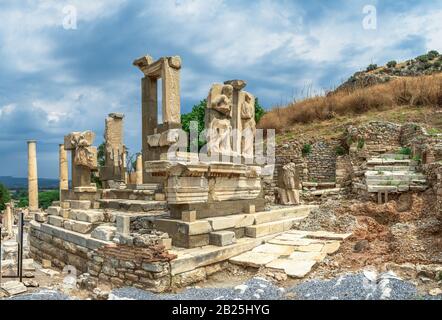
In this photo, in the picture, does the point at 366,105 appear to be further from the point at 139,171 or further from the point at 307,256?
the point at 307,256

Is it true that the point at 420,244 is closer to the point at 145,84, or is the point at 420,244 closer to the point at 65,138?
the point at 145,84

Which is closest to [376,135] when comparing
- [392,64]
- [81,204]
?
[81,204]

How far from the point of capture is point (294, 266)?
6305 mm

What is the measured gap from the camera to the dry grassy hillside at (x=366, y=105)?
24234mm

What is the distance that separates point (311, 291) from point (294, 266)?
121 centimetres

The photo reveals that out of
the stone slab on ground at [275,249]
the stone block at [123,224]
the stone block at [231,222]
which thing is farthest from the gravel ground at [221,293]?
the stone block at [231,222]

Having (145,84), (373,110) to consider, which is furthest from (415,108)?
(145,84)

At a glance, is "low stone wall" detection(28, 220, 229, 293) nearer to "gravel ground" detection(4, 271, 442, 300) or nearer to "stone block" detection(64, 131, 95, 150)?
"gravel ground" detection(4, 271, 442, 300)

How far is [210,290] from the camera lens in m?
5.57

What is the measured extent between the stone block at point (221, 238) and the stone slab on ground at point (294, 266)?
982 millimetres

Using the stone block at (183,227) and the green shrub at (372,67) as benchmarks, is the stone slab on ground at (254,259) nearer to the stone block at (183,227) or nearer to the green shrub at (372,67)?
the stone block at (183,227)

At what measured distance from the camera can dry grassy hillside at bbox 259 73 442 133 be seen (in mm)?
24234
